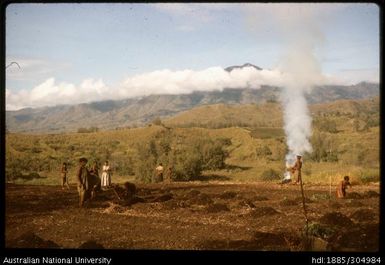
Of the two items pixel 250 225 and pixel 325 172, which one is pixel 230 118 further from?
pixel 250 225

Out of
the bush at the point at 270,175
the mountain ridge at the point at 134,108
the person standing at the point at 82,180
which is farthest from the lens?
the bush at the point at 270,175

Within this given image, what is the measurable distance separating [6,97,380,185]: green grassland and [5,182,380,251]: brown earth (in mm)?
1006

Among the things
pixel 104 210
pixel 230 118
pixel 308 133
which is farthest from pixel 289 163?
pixel 230 118

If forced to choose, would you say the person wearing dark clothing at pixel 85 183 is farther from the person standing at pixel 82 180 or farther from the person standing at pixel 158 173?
the person standing at pixel 158 173

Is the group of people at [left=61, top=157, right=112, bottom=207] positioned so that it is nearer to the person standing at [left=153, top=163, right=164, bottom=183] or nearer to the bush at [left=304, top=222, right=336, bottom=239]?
the person standing at [left=153, top=163, right=164, bottom=183]

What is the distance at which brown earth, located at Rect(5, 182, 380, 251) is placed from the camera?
9.14 meters

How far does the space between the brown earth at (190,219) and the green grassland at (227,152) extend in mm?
1006

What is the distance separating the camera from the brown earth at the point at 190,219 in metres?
9.14

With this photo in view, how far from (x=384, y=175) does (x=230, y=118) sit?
636 inches

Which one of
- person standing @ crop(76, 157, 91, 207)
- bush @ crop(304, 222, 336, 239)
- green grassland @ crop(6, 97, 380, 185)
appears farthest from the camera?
green grassland @ crop(6, 97, 380, 185)

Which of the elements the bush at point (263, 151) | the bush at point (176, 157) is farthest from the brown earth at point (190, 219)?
the bush at point (263, 151)

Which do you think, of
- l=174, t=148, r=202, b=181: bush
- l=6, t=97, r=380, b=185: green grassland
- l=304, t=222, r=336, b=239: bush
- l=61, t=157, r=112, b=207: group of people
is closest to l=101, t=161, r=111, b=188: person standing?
l=61, t=157, r=112, b=207: group of people

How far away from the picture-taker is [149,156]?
45.0ft

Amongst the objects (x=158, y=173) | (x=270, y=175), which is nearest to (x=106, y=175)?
(x=158, y=173)
